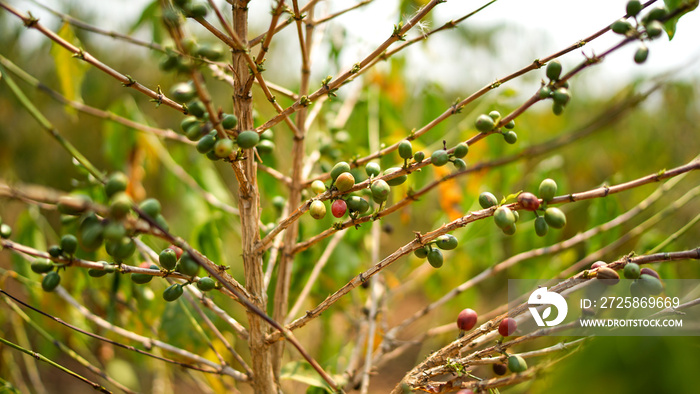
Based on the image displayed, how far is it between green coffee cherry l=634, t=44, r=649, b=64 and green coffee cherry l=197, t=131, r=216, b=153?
1.70ft

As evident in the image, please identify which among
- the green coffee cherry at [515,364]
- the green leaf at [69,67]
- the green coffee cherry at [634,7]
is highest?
the green leaf at [69,67]

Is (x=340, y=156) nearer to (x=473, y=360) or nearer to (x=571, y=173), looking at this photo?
(x=473, y=360)

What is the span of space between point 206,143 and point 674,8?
1.96ft

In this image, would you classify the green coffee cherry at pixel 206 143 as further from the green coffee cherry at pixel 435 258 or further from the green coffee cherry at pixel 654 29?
the green coffee cherry at pixel 654 29

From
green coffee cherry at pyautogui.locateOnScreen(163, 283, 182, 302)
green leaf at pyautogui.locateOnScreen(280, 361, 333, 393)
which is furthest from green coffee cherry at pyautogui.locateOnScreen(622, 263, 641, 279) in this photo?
green coffee cherry at pyautogui.locateOnScreen(163, 283, 182, 302)

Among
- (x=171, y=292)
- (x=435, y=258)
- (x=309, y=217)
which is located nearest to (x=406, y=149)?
(x=435, y=258)

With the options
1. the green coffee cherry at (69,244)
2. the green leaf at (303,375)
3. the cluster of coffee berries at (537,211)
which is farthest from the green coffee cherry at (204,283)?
the cluster of coffee berries at (537,211)

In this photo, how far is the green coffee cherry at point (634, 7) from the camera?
546mm

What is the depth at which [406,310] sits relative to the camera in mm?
3547

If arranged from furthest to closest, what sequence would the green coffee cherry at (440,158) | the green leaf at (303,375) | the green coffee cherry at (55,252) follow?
the green leaf at (303,375) < the green coffee cherry at (440,158) < the green coffee cherry at (55,252)

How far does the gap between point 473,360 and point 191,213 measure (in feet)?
3.04

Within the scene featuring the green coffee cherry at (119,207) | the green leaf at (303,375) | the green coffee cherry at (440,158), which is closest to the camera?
the green coffee cherry at (119,207)

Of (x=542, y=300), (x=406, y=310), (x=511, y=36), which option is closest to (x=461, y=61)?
(x=511, y=36)

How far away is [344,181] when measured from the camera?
57cm
